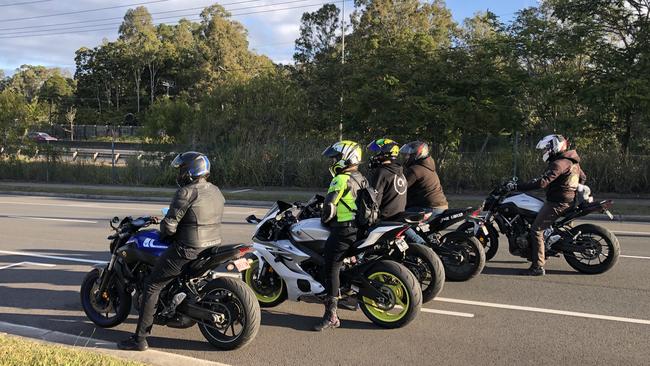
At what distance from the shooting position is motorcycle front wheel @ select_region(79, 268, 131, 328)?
18.2 ft

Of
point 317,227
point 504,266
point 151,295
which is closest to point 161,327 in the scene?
point 151,295

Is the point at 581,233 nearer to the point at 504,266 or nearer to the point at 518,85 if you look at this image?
the point at 504,266

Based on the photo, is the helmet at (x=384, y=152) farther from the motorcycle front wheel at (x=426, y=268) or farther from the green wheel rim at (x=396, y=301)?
the green wheel rim at (x=396, y=301)

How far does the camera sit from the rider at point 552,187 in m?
7.61

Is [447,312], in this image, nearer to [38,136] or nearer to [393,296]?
[393,296]

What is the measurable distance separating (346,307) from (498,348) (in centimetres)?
156

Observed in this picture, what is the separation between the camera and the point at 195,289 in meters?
5.12

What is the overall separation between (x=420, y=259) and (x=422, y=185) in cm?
144

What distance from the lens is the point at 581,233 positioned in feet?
25.5

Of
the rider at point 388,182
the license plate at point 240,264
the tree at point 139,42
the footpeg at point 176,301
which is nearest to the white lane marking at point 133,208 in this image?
the rider at point 388,182

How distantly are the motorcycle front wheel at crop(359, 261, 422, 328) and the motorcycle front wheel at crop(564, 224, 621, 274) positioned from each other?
342cm

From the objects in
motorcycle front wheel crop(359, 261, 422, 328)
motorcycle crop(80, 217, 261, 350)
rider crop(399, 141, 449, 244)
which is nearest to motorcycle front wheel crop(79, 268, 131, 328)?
motorcycle crop(80, 217, 261, 350)

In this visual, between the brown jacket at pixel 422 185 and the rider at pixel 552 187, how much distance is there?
1329 mm

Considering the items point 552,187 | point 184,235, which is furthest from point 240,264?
point 552,187
